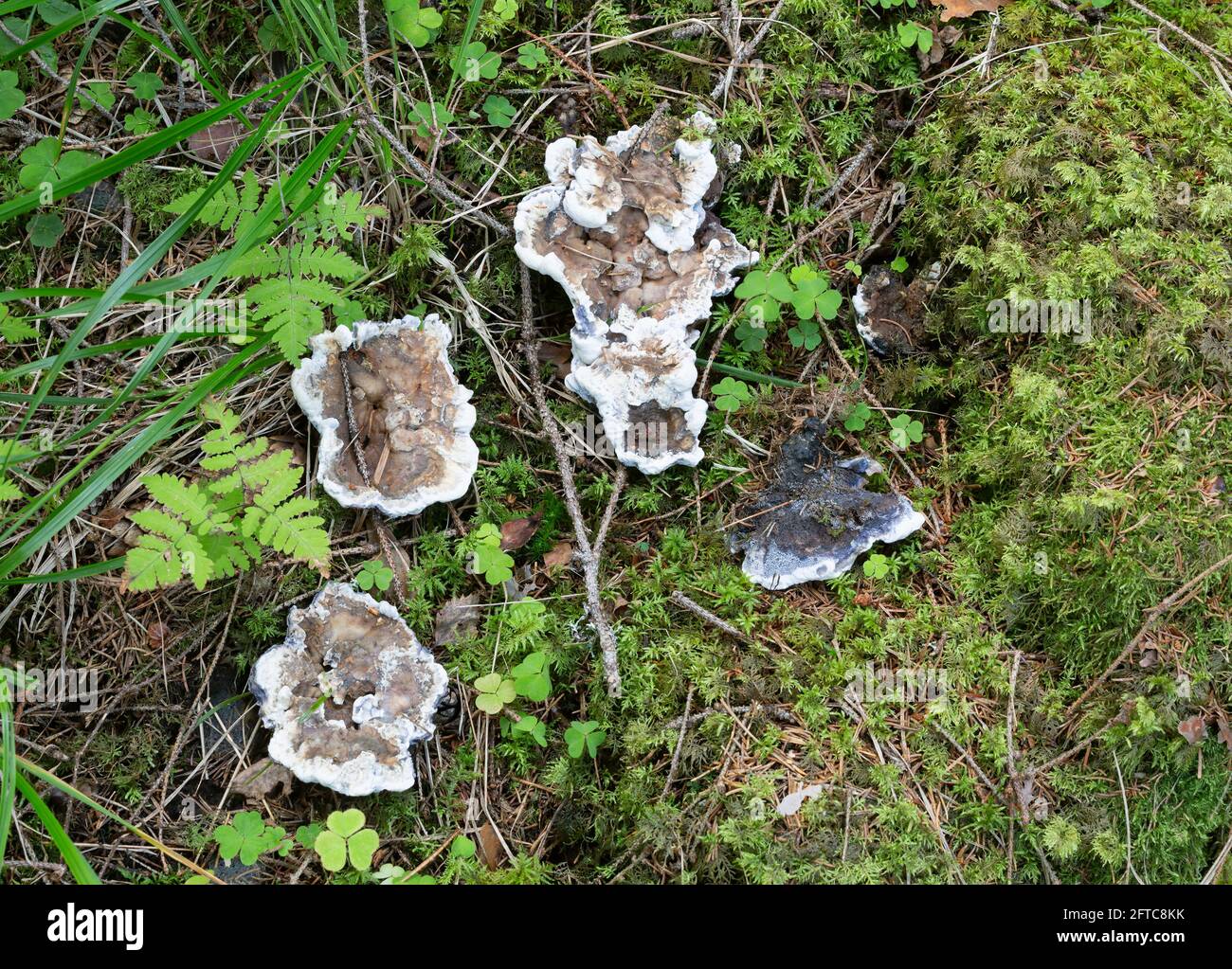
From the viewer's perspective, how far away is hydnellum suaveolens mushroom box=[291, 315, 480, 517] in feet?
12.1

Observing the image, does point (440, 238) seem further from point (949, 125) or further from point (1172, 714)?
point (1172, 714)

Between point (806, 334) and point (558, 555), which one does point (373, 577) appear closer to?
point (558, 555)

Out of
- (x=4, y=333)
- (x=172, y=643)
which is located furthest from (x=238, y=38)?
(x=172, y=643)

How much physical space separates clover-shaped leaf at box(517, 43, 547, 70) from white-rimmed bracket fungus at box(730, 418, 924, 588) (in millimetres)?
2138

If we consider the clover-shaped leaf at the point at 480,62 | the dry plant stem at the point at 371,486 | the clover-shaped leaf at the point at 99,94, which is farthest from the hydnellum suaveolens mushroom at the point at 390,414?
the clover-shaped leaf at the point at 99,94

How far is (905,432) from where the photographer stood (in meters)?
4.02

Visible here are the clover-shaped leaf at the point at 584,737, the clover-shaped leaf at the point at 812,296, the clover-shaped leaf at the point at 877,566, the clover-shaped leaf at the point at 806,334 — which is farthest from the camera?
the clover-shaped leaf at the point at 806,334

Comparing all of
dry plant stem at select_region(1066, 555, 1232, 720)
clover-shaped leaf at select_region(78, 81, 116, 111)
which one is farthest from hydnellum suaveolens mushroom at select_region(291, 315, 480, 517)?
dry plant stem at select_region(1066, 555, 1232, 720)

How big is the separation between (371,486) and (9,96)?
2500mm

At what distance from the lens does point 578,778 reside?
141 inches

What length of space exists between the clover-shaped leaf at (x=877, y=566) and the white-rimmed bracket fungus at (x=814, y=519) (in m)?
0.07

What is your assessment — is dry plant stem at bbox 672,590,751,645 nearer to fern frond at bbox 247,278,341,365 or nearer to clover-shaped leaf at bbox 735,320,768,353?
clover-shaped leaf at bbox 735,320,768,353

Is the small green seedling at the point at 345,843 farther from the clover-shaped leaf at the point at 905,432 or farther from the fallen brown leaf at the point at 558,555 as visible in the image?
the clover-shaped leaf at the point at 905,432

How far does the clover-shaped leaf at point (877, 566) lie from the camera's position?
12.4 ft
